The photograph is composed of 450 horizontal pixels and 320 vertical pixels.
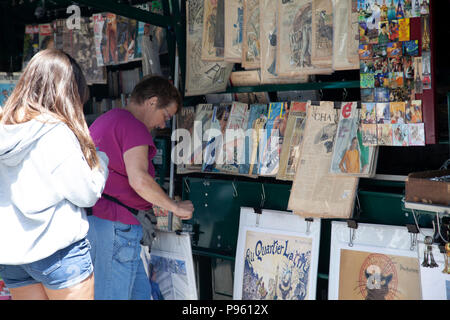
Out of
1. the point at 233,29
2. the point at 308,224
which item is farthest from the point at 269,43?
the point at 308,224

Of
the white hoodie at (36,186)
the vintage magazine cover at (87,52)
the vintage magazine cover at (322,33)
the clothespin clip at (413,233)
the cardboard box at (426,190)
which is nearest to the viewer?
the white hoodie at (36,186)

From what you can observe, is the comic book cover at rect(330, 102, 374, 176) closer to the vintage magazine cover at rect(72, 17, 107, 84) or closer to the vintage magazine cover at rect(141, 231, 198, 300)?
the vintage magazine cover at rect(141, 231, 198, 300)

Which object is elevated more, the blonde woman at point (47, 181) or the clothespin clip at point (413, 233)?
the blonde woman at point (47, 181)

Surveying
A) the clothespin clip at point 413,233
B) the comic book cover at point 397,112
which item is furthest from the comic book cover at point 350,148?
the clothespin clip at point 413,233

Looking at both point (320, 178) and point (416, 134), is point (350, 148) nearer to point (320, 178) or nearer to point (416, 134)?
point (320, 178)

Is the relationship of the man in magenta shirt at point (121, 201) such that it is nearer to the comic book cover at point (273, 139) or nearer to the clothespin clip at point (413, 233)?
the comic book cover at point (273, 139)

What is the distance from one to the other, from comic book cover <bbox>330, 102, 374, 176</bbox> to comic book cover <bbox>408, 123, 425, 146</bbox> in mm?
202

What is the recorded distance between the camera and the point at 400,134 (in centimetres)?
221

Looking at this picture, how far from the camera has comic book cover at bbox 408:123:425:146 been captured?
215 centimetres

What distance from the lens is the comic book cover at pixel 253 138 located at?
276 centimetres

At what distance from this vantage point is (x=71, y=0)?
2.41m

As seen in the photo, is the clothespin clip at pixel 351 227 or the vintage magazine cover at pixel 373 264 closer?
the vintage magazine cover at pixel 373 264

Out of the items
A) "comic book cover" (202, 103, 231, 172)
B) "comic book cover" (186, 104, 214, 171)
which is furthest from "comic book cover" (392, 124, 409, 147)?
"comic book cover" (186, 104, 214, 171)

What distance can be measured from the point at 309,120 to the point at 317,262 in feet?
2.28
